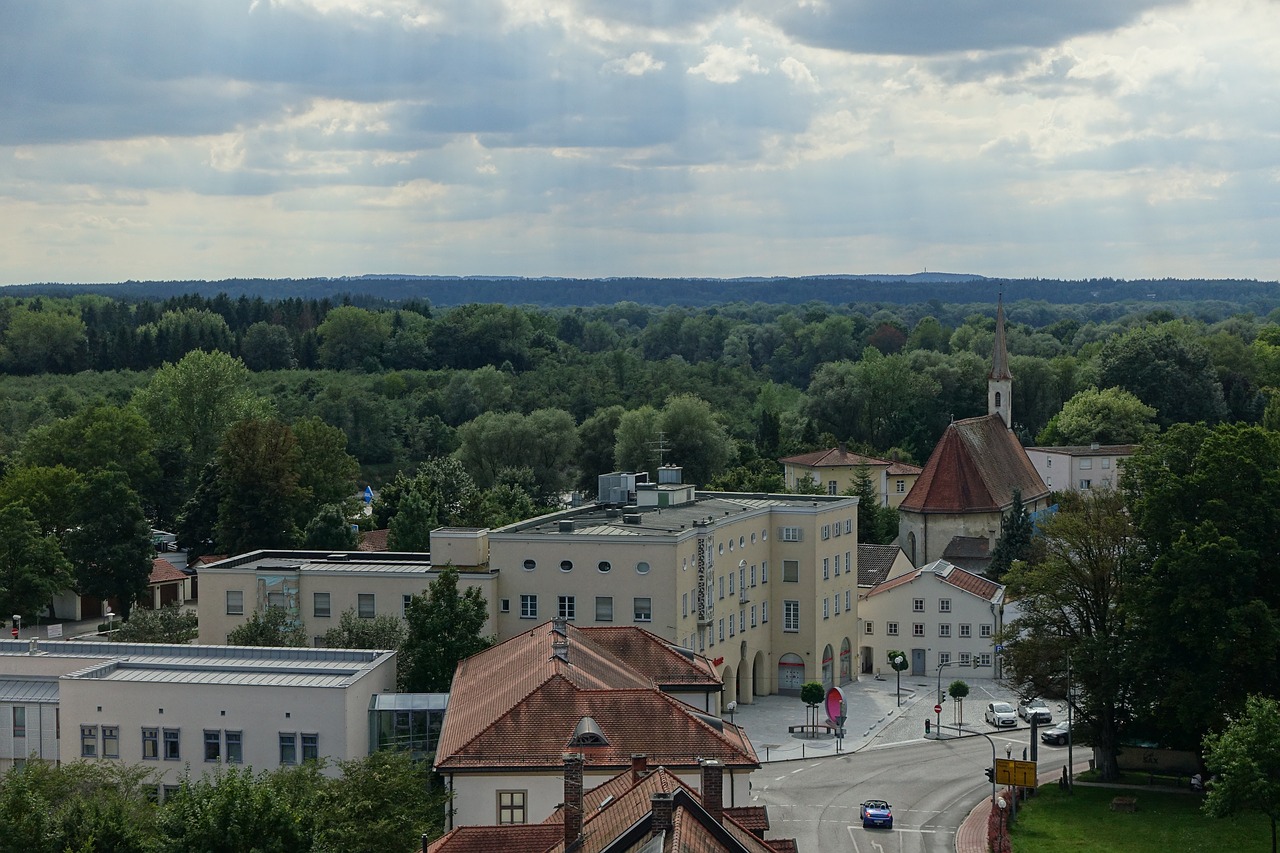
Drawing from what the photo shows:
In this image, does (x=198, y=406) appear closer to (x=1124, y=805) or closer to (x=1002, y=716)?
(x=1002, y=716)

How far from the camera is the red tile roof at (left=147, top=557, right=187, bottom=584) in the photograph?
290ft

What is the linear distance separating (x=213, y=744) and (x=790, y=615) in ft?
104

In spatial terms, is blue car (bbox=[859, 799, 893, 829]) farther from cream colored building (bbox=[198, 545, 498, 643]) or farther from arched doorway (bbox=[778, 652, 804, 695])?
arched doorway (bbox=[778, 652, 804, 695])

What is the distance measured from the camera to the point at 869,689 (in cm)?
7500

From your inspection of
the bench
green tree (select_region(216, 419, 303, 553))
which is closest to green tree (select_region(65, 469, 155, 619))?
green tree (select_region(216, 419, 303, 553))

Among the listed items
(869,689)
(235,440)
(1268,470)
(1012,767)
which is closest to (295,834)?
(1012,767)

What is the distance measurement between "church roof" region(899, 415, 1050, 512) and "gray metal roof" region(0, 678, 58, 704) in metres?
57.0

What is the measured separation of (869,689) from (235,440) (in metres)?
38.9

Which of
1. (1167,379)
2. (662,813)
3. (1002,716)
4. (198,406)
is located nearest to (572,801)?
(662,813)

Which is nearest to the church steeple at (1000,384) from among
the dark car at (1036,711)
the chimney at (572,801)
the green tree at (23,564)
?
the dark car at (1036,711)

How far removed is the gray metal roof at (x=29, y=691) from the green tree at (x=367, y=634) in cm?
1136

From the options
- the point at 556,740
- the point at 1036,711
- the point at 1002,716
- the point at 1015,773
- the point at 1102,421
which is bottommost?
the point at 1002,716

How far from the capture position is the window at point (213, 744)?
48562 millimetres

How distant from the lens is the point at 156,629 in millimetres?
64625
